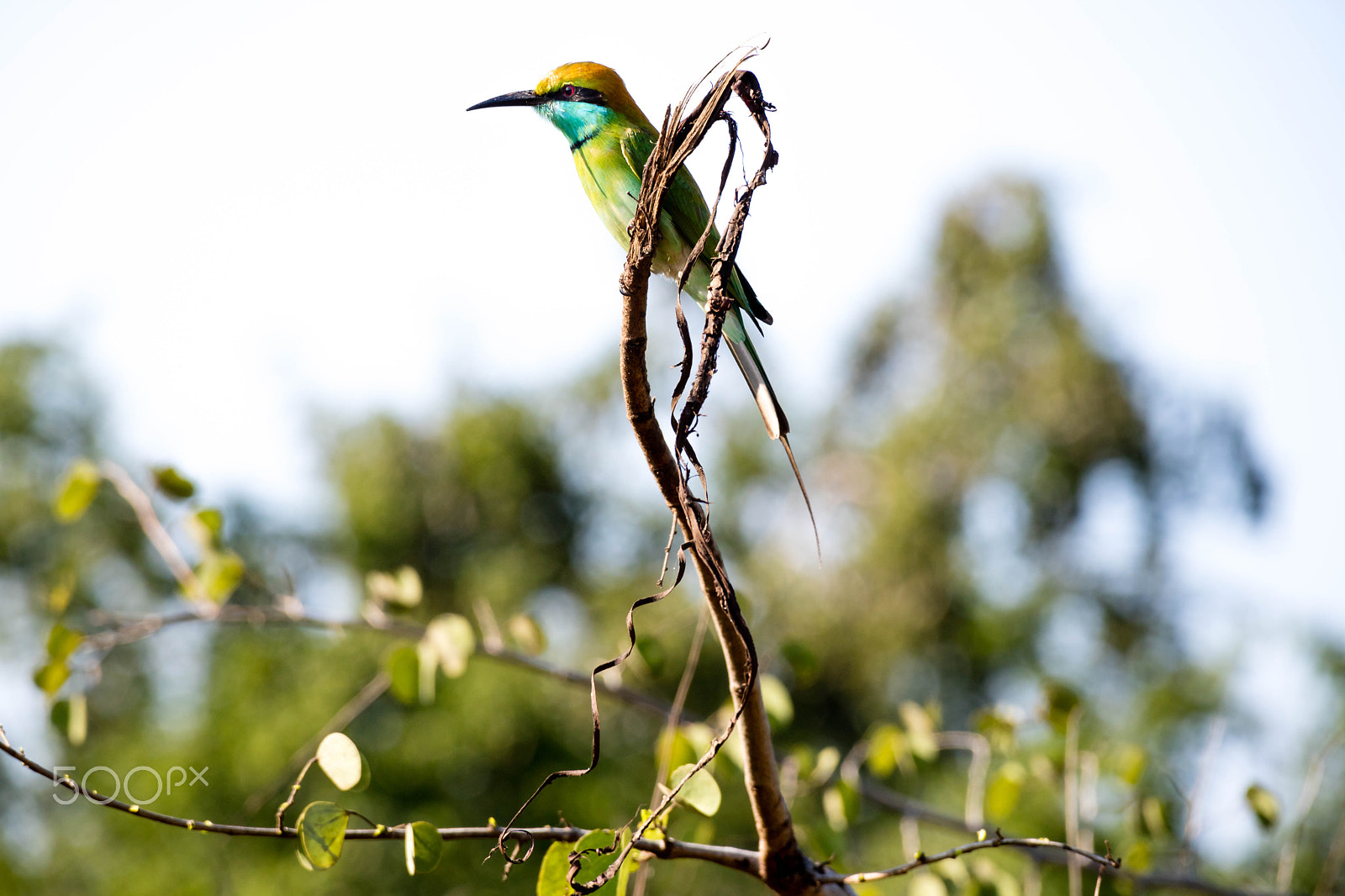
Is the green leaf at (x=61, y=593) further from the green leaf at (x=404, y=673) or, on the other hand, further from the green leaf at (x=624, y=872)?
the green leaf at (x=624, y=872)

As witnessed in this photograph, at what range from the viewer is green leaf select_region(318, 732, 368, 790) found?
4.14 ft

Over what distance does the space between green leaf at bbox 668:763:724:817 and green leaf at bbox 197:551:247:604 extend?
45.2 inches

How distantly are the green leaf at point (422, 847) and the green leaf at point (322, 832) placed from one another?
0.08 meters

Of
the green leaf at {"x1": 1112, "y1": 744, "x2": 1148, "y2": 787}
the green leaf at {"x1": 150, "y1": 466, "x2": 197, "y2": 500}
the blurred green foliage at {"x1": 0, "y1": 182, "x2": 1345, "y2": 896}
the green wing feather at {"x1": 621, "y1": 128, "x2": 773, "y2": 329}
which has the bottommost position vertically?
the blurred green foliage at {"x1": 0, "y1": 182, "x2": 1345, "y2": 896}

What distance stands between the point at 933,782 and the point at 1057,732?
7.78 meters

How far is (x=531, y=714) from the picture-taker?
414 inches

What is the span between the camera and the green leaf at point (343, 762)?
4.14 feet

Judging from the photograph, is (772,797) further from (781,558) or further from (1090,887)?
(781,558)

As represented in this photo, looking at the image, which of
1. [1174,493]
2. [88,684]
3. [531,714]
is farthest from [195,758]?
[1174,493]

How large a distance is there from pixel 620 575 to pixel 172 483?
11254mm

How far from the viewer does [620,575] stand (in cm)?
1323

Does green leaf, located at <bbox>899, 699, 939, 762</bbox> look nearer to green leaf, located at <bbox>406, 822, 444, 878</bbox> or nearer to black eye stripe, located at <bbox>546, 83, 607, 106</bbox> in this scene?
green leaf, located at <bbox>406, 822, 444, 878</bbox>

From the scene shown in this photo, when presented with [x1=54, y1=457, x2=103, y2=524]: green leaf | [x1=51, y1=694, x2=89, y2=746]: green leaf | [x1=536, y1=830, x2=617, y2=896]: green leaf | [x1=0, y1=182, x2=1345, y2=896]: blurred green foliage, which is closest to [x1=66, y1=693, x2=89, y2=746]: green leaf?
[x1=51, y1=694, x2=89, y2=746]: green leaf

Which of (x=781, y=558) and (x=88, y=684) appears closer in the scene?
(x=88, y=684)
